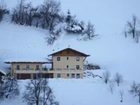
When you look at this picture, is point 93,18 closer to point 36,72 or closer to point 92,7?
point 92,7

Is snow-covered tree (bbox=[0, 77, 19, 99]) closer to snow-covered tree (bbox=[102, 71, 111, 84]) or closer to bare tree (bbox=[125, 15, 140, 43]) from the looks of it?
snow-covered tree (bbox=[102, 71, 111, 84])

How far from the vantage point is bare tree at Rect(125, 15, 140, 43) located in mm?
85319

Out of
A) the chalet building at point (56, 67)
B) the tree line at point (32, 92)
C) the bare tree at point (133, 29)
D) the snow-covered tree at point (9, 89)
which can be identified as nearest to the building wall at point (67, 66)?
the chalet building at point (56, 67)

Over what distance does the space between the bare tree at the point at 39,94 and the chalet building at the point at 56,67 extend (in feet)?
33.1

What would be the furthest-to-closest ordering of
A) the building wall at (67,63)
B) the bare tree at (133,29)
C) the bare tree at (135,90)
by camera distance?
the bare tree at (133,29), the building wall at (67,63), the bare tree at (135,90)

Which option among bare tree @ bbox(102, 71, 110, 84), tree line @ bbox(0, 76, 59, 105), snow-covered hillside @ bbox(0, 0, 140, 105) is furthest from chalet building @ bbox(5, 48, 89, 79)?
tree line @ bbox(0, 76, 59, 105)

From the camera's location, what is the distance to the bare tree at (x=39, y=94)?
51531mm

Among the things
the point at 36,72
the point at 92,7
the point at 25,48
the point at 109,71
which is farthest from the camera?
the point at 92,7

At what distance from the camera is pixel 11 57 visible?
7181cm

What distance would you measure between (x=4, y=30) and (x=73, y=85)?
29075 millimetres

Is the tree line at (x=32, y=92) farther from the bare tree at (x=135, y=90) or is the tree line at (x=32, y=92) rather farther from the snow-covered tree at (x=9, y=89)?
the bare tree at (x=135, y=90)

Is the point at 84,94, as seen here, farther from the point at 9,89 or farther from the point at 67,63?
the point at 67,63

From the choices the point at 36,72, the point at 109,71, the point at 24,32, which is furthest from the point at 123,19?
the point at 36,72

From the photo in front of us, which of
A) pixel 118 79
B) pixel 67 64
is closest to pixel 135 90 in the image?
pixel 118 79
